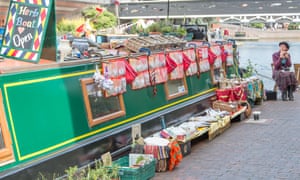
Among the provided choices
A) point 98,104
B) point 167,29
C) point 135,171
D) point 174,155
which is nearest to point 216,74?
point 167,29

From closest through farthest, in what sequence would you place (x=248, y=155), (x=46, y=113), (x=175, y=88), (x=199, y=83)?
(x=46, y=113) → (x=248, y=155) → (x=175, y=88) → (x=199, y=83)

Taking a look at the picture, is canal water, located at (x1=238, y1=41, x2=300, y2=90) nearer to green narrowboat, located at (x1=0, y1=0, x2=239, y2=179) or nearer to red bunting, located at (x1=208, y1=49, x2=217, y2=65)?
red bunting, located at (x1=208, y1=49, x2=217, y2=65)

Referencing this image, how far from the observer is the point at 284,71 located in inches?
488

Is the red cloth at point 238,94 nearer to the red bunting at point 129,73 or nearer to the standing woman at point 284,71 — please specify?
the standing woman at point 284,71

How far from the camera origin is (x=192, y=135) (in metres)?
7.65

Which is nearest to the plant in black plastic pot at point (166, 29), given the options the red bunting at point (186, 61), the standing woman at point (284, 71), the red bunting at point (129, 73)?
the red bunting at point (186, 61)

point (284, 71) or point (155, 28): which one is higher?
point (155, 28)

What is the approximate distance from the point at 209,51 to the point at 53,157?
5.28m

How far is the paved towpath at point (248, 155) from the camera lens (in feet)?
21.3

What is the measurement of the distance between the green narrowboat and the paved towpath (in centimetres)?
100

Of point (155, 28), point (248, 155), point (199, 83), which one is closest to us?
point (248, 155)

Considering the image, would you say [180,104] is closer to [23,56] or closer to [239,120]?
[239,120]

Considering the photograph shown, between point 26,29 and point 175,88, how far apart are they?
362 cm

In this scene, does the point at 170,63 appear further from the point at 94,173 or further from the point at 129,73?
the point at 94,173
